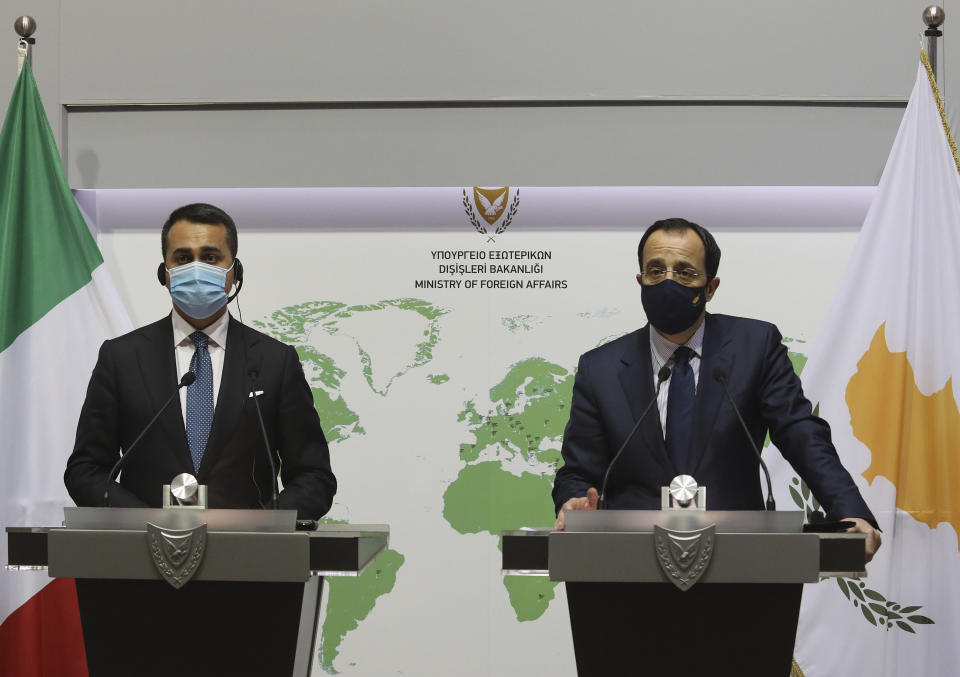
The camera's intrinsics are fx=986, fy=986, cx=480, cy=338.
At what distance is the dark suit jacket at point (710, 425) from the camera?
8.57 ft

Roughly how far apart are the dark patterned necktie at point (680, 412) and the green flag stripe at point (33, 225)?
2.58 m

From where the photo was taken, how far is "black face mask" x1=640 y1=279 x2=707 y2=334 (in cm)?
264

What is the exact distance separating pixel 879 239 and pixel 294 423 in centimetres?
239

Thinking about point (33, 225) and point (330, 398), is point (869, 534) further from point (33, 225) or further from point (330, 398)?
point (33, 225)

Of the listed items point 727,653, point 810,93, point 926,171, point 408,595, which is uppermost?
point 810,93

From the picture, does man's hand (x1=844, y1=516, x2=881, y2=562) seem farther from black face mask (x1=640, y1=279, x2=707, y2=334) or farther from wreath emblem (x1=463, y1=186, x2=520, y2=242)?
wreath emblem (x1=463, y1=186, x2=520, y2=242)

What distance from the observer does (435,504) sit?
4.24 m

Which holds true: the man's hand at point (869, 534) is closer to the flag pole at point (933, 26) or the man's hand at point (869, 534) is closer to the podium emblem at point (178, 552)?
the podium emblem at point (178, 552)

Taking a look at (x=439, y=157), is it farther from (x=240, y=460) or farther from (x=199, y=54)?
(x=240, y=460)

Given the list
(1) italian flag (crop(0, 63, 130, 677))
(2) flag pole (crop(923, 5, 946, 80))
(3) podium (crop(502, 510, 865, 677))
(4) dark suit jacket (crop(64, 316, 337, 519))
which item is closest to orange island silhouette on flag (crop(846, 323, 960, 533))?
(2) flag pole (crop(923, 5, 946, 80))

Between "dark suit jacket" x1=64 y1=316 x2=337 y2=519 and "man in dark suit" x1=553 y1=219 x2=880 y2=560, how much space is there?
73 centimetres

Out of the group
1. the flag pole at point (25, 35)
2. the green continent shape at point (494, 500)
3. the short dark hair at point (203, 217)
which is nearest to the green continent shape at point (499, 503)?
the green continent shape at point (494, 500)

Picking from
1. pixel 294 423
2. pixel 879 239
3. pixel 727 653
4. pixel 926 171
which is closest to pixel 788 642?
pixel 727 653

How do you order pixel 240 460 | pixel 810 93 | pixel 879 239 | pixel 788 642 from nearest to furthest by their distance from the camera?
pixel 788 642, pixel 240 460, pixel 879 239, pixel 810 93
